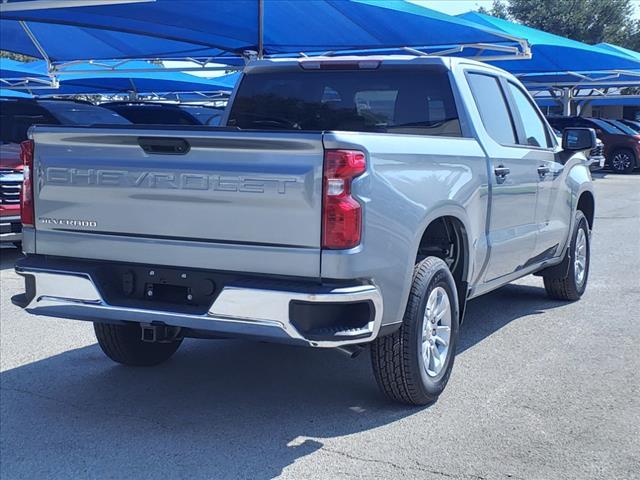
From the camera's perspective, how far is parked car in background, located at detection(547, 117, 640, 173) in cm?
2503

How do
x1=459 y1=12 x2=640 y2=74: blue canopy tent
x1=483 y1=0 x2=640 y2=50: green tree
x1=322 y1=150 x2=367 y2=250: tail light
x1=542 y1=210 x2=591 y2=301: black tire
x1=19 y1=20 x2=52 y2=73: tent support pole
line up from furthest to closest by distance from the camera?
x1=483 y1=0 x2=640 y2=50: green tree, x1=459 y1=12 x2=640 y2=74: blue canopy tent, x1=19 y1=20 x2=52 y2=73: tent support pole, x1=542 y1=210 x2=591 y2=301: black tire, x1=322 y1=150 x2=367 y2=250: tail light

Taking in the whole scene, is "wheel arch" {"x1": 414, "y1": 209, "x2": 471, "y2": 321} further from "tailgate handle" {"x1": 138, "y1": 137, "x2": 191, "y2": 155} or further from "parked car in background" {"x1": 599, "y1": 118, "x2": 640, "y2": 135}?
"parked car in background" {"x1": 599, "y1": 118, "x2": 640, "y2": 135}

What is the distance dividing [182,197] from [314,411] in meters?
1.55

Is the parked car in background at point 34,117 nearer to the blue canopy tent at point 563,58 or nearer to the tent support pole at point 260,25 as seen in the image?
the tent support pole at point 260,25

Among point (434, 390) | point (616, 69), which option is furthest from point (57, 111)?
point (616, 69)

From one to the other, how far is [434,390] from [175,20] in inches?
336

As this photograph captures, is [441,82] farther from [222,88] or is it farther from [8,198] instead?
[222,88]

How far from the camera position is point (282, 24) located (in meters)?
12.3

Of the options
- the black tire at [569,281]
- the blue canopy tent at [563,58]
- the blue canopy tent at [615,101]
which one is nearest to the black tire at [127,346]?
the black tire at [569,281]

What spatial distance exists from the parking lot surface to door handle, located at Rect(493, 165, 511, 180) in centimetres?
130

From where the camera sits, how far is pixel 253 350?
6.23 metres

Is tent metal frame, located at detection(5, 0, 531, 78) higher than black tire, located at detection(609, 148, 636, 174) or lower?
higher

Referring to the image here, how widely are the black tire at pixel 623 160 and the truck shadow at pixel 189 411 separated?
67.6 ft

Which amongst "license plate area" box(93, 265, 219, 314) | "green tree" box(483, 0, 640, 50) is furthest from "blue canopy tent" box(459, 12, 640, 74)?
"green tree" box(483, 0, 640, 50)
